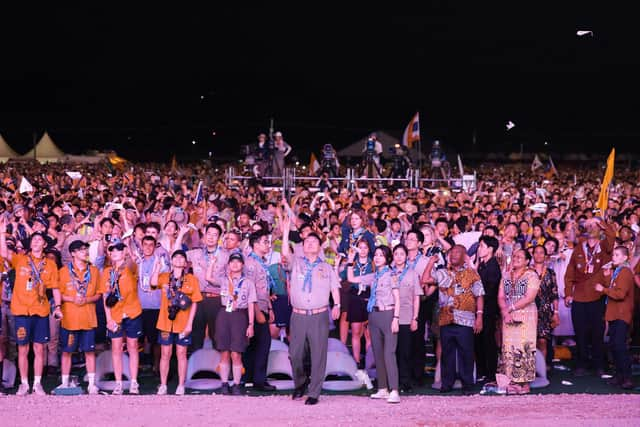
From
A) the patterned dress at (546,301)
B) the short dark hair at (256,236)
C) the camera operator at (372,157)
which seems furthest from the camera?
the camera operator at (372,157)

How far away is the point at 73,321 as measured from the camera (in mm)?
8297

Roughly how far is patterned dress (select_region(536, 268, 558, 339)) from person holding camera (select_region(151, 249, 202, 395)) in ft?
11.9

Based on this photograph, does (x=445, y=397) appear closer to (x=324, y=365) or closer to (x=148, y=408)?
(x=324, y=365)

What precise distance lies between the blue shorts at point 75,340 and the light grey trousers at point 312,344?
Answer: 1.99 meters

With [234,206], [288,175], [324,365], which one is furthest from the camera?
[288,175]

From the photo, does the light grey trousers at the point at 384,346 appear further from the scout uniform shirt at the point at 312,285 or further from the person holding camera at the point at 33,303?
the person holding camera at the point at 33,303

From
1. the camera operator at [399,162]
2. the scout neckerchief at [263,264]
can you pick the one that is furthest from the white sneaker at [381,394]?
the camera operator at [399,162]

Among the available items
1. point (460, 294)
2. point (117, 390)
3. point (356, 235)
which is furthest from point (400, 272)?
point (117, 390)

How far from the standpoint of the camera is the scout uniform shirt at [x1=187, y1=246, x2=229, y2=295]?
878 centimetres

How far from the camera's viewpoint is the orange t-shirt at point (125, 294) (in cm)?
836

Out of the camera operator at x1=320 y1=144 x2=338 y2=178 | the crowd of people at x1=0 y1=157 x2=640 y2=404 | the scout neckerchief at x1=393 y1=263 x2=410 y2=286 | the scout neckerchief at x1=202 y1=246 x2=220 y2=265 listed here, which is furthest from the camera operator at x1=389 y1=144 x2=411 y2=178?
the scout neckerchief at x1=393 y1=263 x2=410 y2=286

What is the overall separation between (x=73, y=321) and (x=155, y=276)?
0.88 meters

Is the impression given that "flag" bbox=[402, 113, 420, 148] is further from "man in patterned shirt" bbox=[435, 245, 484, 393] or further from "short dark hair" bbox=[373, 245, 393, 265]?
"short dark hair" bbox=[373, 245, 393, 265]

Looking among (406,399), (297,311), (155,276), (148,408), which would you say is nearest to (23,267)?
(155,276)
